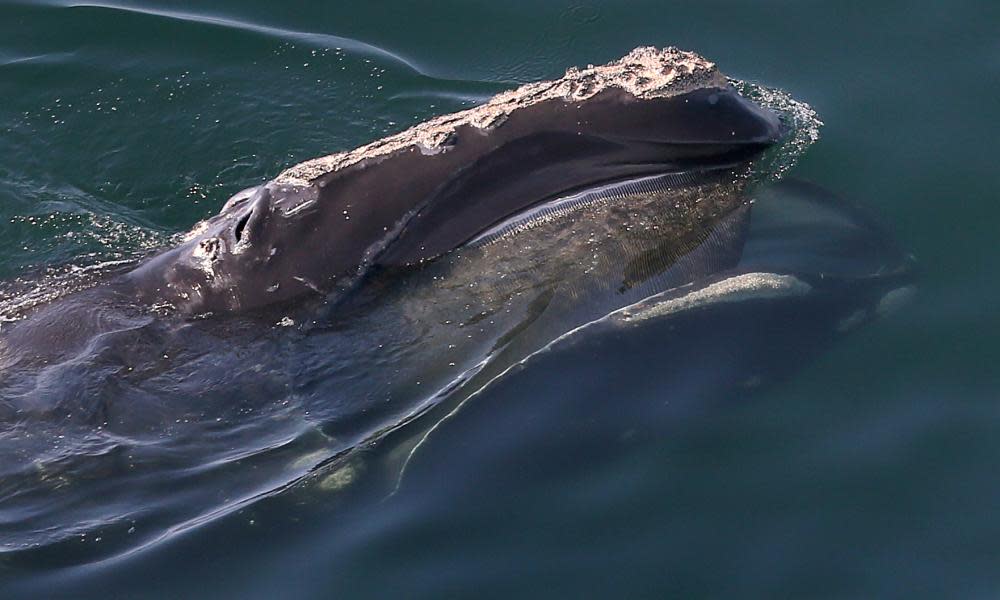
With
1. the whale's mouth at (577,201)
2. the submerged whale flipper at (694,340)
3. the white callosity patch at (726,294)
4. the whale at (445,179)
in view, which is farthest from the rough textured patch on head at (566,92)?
the white callosity patch at (726,294)

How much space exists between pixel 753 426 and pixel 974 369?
181cm

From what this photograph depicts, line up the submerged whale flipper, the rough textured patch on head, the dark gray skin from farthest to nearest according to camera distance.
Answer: the submerged whale flipper
the rough textured patch on head
the dark gray skin

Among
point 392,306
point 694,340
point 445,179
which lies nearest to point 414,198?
point 445,179

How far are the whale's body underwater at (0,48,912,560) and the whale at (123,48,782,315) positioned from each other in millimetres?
13

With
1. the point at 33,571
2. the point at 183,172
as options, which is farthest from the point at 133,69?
the point at 33,571

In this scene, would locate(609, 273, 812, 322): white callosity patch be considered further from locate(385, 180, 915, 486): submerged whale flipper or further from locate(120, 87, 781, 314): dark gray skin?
locate(120, 87, 781, 314): dark gray skin

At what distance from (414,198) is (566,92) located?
1.13 meters

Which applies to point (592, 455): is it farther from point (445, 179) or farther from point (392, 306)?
point (445, 179)

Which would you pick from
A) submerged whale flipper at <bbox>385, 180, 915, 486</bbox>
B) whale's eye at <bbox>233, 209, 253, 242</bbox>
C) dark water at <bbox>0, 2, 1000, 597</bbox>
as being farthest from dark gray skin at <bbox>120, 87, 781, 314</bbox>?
submerged whale flipper at <bbox>385, 180, 915, 486</bbox>

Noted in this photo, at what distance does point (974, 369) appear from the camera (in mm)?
9469

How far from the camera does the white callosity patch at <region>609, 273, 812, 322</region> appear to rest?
26.5 ft

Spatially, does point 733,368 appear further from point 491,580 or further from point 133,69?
point 133,69

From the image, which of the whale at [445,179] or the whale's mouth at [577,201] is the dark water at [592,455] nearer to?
the whale at [445,179]

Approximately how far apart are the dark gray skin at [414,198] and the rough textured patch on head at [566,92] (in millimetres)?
55
